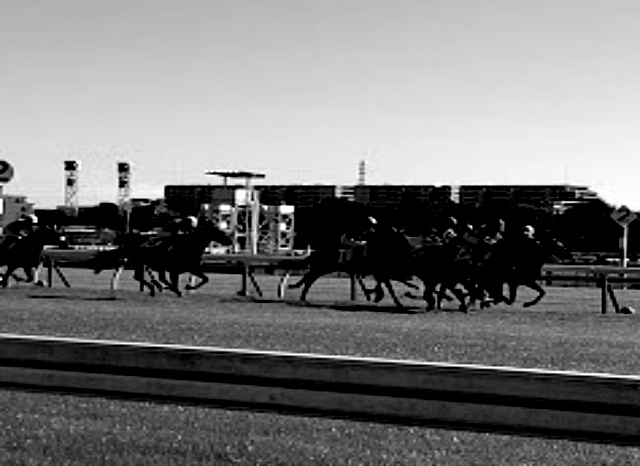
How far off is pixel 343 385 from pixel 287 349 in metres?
7.79

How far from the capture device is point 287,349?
13.7 metres

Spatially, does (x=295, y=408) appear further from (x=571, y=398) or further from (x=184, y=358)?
(x=571, y=398)

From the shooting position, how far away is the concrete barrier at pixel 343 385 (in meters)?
5.50

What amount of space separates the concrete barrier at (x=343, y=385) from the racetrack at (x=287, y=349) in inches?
27.8

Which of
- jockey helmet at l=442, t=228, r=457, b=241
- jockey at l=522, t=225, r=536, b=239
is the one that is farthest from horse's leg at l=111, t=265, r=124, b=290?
jockey at l=522, t=225, r=536, b=239

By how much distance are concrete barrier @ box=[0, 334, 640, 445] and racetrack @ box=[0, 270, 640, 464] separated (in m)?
0.71

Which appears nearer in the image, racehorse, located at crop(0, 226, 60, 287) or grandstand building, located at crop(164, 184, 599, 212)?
racehorse, located at crop(0, 226, 60, 287)

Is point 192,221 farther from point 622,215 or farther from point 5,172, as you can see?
point 622,215

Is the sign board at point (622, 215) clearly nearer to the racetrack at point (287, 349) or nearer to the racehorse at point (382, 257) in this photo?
the racetrack at point (287, 349)

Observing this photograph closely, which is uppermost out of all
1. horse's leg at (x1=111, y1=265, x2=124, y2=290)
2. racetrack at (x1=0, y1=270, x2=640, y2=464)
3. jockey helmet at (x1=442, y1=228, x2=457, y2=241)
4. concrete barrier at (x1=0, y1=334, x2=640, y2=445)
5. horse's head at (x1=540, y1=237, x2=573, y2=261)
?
jockey helmet at (x1=442, y1=228, x2=457, y2=241)

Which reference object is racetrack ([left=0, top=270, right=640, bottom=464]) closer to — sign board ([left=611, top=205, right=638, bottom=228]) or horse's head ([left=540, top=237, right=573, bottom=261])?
horse's head ([left=540, top=237, right=573, bottom=261])

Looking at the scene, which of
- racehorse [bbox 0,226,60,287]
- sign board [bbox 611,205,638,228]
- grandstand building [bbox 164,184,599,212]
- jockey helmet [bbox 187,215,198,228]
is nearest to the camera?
jockey helmet [bbox 187,215,198,228]

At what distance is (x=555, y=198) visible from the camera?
7643 inches

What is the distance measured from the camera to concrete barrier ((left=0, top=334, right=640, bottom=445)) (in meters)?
5.50
